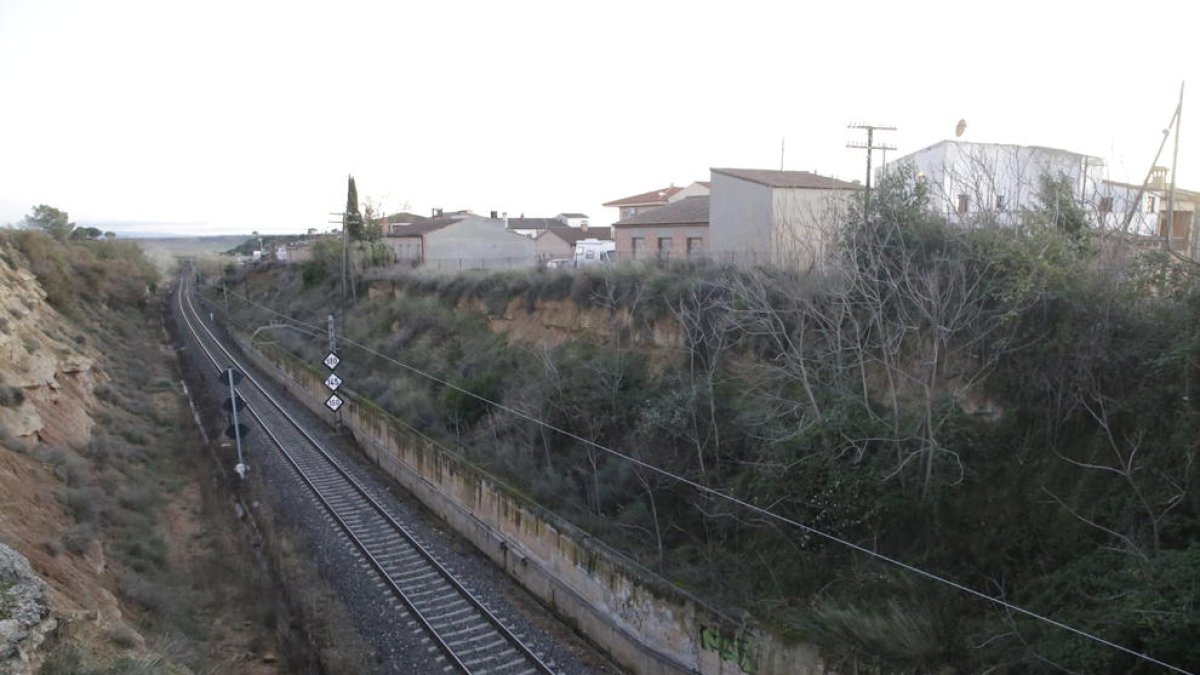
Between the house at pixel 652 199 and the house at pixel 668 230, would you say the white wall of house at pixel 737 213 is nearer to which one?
the house at pixel 668 230

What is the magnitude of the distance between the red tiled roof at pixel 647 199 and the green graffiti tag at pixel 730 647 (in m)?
50.8

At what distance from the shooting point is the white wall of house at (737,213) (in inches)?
1008

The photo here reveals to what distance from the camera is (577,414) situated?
57.6ft

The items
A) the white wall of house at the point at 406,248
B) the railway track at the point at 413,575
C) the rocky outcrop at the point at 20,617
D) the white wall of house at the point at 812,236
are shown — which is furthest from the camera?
the white wall of house at the point at 406,248

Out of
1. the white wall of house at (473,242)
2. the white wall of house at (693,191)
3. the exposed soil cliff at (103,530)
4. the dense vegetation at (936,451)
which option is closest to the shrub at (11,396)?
the exposed soil cliff at (103,530)

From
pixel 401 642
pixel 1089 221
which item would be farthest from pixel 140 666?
pixel 1089 221

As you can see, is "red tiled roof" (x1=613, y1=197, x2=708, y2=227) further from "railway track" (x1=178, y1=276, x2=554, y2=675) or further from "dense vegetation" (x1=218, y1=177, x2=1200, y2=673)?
Result: "railway track" (x1=178, y1=276, x2=554, y2=675)

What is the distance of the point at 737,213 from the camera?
2723cm

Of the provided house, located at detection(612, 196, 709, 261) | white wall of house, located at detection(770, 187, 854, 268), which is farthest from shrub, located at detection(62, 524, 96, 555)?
house, located at detection(612, 196, 709, 261)

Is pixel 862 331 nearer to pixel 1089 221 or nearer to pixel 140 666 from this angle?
pixel 1089 221

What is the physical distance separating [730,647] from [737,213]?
19455 millimetres

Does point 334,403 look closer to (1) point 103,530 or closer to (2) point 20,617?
(1) point 103,530

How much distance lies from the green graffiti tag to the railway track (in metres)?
2.66

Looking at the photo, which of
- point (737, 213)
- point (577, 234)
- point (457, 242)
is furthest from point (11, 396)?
point (577, 234)
